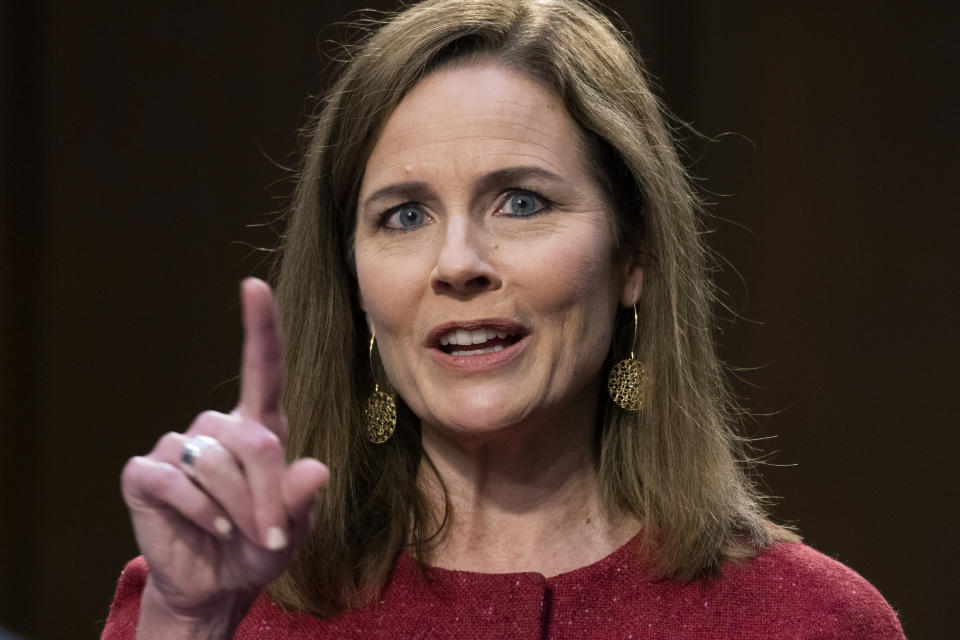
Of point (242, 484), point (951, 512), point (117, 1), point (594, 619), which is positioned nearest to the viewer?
point (242, 484)

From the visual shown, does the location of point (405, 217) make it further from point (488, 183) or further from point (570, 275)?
point (570, 275)

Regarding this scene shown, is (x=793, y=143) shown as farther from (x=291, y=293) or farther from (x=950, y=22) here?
(x=291, y=293)

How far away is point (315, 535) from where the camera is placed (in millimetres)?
2062

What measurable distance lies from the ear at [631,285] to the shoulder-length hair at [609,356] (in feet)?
0.04

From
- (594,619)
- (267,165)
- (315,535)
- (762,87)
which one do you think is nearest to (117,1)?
(267,165)

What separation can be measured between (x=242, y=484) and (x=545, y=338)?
649 mm

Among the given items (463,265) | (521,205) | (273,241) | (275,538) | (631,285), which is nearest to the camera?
(275,538)

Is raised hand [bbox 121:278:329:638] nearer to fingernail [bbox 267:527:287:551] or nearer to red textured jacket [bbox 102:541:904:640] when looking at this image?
fingernail [bbox 267:527:287:551]

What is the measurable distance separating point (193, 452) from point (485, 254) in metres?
0.64

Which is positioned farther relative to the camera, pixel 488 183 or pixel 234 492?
pixel 488 183

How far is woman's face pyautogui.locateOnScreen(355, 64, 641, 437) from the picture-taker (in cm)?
194

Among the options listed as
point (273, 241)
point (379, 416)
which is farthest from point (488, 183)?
point (273, 241)

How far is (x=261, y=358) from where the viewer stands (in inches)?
56.3

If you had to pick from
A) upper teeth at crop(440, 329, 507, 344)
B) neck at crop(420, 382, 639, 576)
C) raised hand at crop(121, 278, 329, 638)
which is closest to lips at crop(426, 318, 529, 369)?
upper teeth at crop(440, 329, 507, 344)
